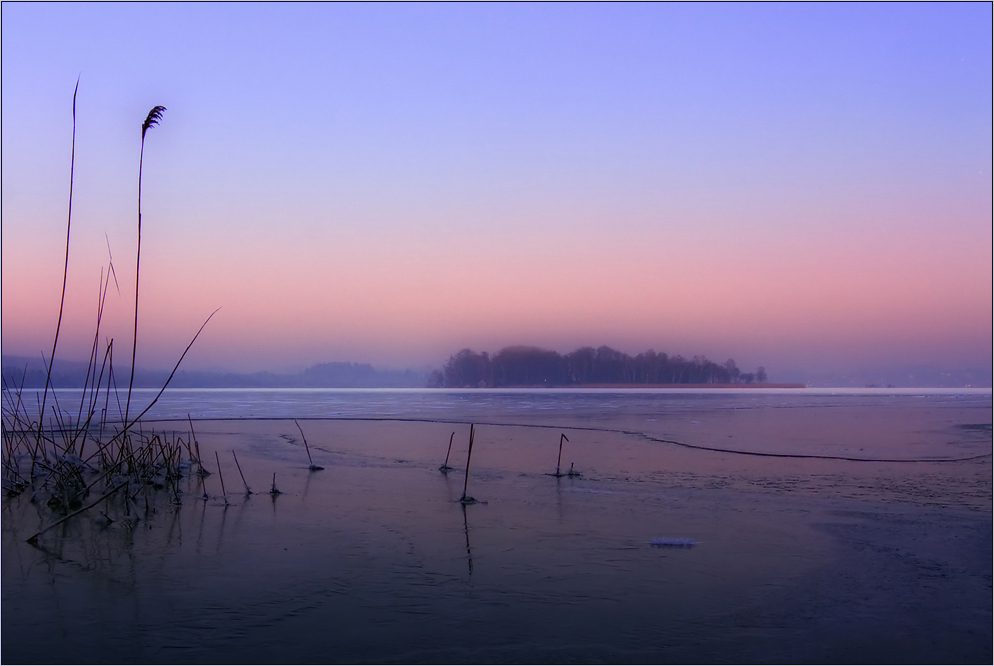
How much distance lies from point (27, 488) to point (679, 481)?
7.35m

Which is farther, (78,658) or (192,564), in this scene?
(192,564)

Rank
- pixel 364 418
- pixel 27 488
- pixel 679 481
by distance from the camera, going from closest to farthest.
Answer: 1. pixel 27 488
2. pixel 679 481
3. pixel 364 418

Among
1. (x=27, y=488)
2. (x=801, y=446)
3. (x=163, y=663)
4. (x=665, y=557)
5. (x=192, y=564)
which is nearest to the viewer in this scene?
(x=163, y=663)

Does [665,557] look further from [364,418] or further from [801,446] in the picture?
[364,418]

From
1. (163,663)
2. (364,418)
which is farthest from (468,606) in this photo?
(364,418)

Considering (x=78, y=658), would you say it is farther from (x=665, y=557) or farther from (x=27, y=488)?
(x=27, y=488)

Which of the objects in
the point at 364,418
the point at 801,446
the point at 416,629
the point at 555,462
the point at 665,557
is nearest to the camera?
the point at 416,629

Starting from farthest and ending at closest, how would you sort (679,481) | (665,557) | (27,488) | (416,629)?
1. (679,481)
2. (27,488)
3. (665,557)
4. (416,629)

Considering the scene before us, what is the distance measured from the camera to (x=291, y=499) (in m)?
8.27

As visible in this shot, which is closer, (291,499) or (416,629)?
(416,629)

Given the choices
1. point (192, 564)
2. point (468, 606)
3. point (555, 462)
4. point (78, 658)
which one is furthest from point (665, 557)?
point (555, 462)

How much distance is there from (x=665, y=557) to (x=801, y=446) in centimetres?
970

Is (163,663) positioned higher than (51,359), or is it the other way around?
(51,359)

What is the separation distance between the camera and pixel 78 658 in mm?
3744
